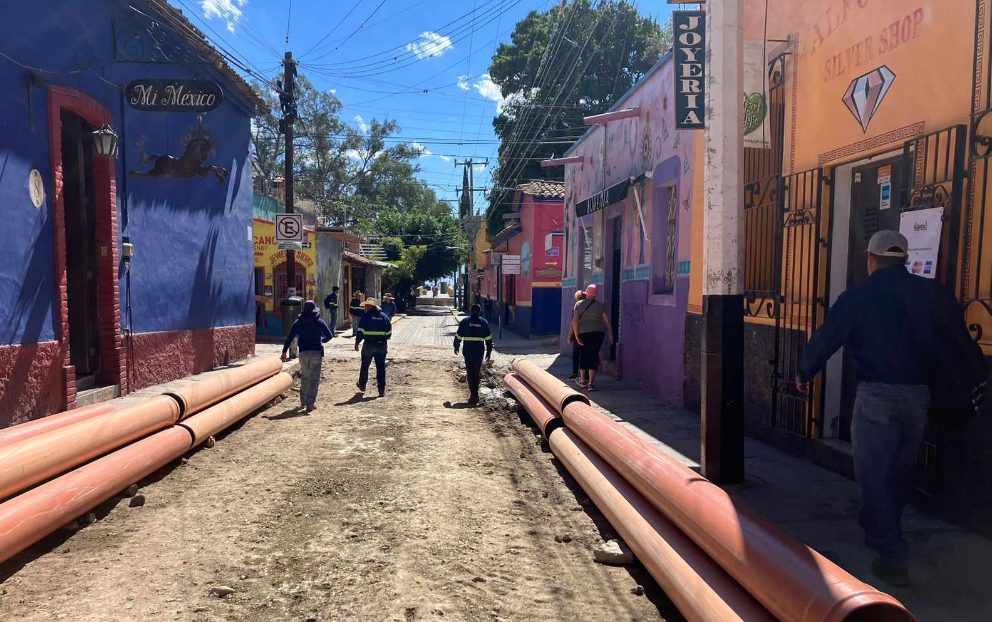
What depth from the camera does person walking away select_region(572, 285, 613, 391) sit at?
10266 millimetres

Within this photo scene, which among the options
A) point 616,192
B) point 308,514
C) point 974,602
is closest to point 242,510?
point 308,514

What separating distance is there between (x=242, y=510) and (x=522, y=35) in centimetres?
3632

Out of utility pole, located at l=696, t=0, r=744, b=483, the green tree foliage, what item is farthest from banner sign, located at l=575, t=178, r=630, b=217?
the green tree foliage

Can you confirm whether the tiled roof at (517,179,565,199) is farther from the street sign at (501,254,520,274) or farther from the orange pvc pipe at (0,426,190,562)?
the orange pvc pipe at (0,426,190,562)

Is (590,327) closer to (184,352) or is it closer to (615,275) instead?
(615,275)

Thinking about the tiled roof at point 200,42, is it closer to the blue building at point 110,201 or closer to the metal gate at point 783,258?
the blue building at point 110,201

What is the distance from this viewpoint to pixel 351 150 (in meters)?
49.8

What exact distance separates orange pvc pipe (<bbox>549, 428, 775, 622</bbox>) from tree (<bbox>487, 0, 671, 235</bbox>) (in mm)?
28064

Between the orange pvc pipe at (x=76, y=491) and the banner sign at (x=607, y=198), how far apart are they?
26.1ft

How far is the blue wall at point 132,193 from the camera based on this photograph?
7.26 metres

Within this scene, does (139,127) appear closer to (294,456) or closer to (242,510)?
(294,456)

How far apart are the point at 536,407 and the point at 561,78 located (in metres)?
30.1

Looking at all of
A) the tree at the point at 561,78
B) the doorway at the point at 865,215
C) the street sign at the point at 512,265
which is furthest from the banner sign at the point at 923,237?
the tree at the point at 561,78

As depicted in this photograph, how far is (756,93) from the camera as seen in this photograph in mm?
5461
